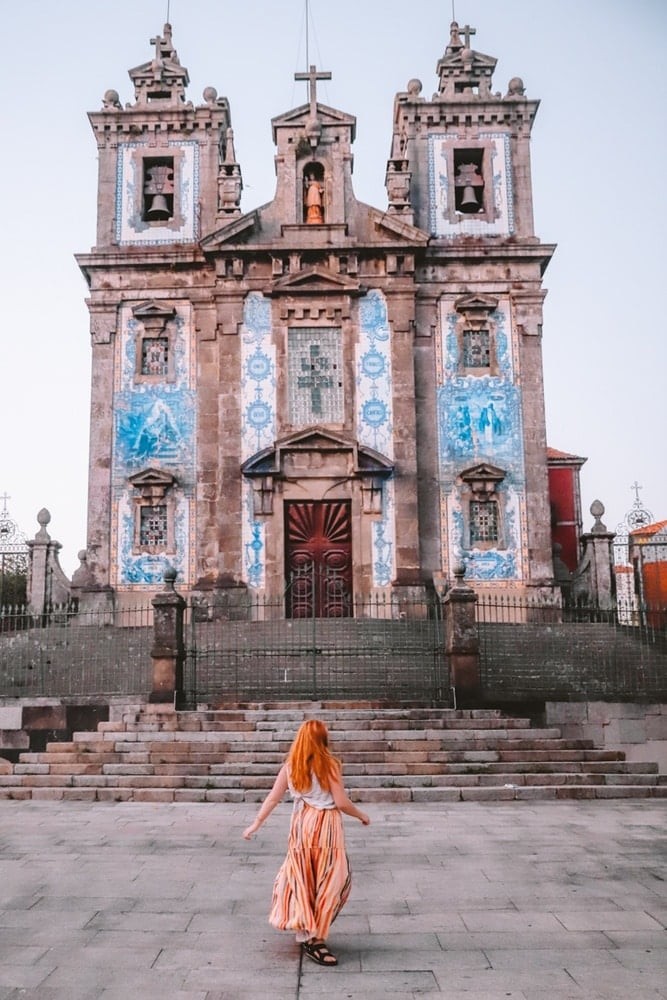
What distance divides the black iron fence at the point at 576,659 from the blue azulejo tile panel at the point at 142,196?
13.0 metres

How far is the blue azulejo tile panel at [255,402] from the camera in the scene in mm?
23438

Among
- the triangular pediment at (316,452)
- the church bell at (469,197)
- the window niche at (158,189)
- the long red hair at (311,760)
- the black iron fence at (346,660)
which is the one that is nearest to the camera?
the long red hair at (311,760)

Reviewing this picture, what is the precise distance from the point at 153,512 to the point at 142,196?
8.27 meters

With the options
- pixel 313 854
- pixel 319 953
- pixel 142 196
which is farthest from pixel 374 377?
pixel 319 953

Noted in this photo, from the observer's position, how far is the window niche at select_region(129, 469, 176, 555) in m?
23.9

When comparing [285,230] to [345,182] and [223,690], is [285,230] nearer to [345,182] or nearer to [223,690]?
[345,182]

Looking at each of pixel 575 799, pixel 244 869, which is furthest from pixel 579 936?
pixel 575 799

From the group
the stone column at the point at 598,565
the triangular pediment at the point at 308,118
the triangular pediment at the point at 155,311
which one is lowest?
the stone column at the point at 598,565

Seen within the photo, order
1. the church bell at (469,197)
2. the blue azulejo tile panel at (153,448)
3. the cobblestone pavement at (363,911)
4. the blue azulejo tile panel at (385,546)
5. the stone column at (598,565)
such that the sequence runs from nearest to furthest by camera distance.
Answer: the cobblestone pavement at (363,911) < the blue azulejo tile panel at (385,546) < the blue azulejo tile panel at (153,448) < the stone column at (598,565) < the church bell at (469,197)

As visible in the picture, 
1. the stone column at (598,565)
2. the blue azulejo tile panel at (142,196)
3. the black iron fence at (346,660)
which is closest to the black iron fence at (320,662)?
the black iron fence at (346,660)

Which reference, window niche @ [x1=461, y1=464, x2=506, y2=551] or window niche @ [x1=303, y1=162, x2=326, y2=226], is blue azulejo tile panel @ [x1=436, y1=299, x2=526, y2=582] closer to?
window niche @ [x1=461, y1=464, x2=506, y2=551]

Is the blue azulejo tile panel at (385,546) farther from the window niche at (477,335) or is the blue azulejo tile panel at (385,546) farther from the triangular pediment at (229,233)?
the triangular pediment at (229,233)

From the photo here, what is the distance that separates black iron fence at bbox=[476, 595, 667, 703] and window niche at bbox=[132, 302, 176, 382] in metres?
10.6

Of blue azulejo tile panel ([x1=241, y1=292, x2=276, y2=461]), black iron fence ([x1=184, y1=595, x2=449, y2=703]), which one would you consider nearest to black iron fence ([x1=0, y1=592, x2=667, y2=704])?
black iron fence ([x1=184, y1=595, x2=449, y2=703])
